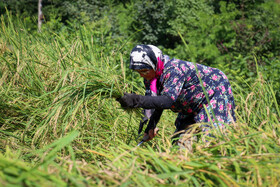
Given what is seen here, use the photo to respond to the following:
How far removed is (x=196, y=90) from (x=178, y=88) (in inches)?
7.1

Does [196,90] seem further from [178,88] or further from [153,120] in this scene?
[153,120]

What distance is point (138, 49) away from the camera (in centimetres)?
181

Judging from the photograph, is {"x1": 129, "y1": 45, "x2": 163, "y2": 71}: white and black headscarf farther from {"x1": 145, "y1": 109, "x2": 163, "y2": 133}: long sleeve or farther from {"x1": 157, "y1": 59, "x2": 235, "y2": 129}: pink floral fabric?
{"x1": 145, "y1": 109, "x2": 163, "y2": 133}: long sleeve

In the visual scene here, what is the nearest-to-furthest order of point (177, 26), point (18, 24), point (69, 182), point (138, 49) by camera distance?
point (69, 182), point (138, 49), point (18, 24), point (177, 26)

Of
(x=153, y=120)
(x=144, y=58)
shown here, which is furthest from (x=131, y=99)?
(x=153, y=120)

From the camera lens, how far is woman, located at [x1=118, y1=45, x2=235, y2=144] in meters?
1.74

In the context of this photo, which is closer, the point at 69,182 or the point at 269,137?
the point at 69,182

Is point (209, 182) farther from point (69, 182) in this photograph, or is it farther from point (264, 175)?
point (69, 182)

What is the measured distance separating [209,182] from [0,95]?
176 cm

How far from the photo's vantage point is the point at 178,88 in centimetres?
177

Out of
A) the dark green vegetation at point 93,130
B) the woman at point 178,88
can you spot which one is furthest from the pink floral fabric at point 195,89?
the dark green vegetation at point 93,130

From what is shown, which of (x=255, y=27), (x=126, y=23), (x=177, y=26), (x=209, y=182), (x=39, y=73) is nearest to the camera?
(x=209, y=182)

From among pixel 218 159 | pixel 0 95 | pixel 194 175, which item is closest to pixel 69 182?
pixel 194 175

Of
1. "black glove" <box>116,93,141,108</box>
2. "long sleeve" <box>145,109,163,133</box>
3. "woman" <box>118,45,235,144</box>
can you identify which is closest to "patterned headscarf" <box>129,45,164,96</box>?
"woman" <box>118,45,235,144</box>
